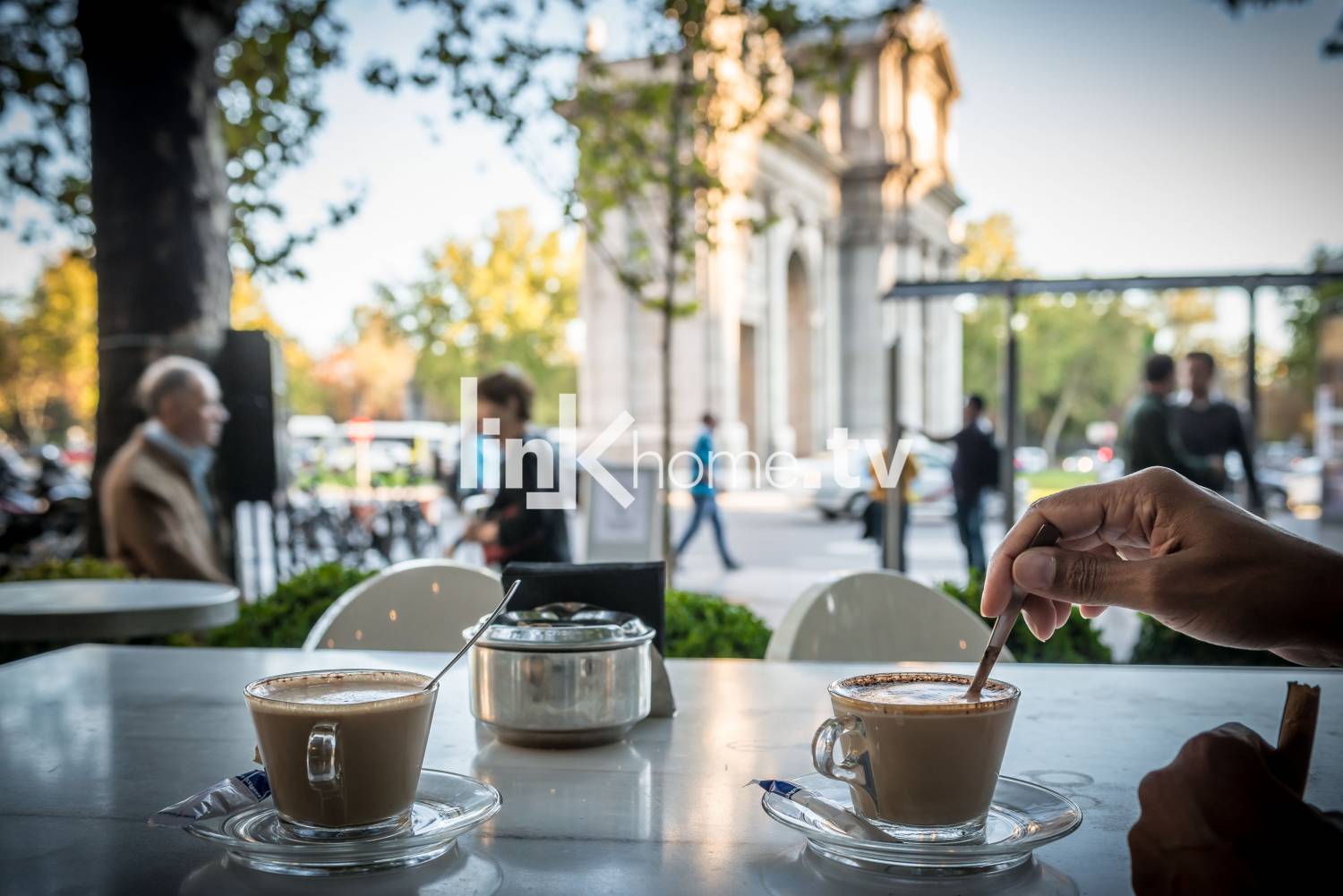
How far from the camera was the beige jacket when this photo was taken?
5.79 meters

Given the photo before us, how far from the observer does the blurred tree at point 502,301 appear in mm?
46125

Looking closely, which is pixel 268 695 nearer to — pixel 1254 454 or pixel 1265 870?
pixel 1265 870

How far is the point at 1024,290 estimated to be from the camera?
7.95m

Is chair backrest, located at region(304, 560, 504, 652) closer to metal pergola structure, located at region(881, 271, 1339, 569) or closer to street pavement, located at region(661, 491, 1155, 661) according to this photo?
metal pergola structure, located at region(881, 271, 1339, 569)

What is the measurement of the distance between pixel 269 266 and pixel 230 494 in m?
2.23

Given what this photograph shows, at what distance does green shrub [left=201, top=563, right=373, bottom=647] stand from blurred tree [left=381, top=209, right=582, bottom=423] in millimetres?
41009

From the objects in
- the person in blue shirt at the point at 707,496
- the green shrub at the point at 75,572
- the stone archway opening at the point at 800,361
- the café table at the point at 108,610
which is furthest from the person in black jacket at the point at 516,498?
the stone archway opening at the point at 800,361

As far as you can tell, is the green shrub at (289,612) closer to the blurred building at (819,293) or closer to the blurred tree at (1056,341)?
the blurred building at (819,293)

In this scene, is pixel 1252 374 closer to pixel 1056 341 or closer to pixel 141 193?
pixel 141 193

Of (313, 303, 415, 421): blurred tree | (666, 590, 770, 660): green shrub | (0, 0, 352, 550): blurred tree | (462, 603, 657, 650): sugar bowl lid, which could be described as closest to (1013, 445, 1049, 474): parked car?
(313, 303, 415, 421): blurred tree

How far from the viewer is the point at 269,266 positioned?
9336 millimetres

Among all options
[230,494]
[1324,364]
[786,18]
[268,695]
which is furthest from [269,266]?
[1324,364]

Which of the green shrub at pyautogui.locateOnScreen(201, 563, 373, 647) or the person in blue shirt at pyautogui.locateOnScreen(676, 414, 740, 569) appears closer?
the green shrub at pyautogui.locateOnScreen(201, 563, 373, 647)

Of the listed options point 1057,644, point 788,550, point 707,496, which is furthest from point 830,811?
point 788,550
